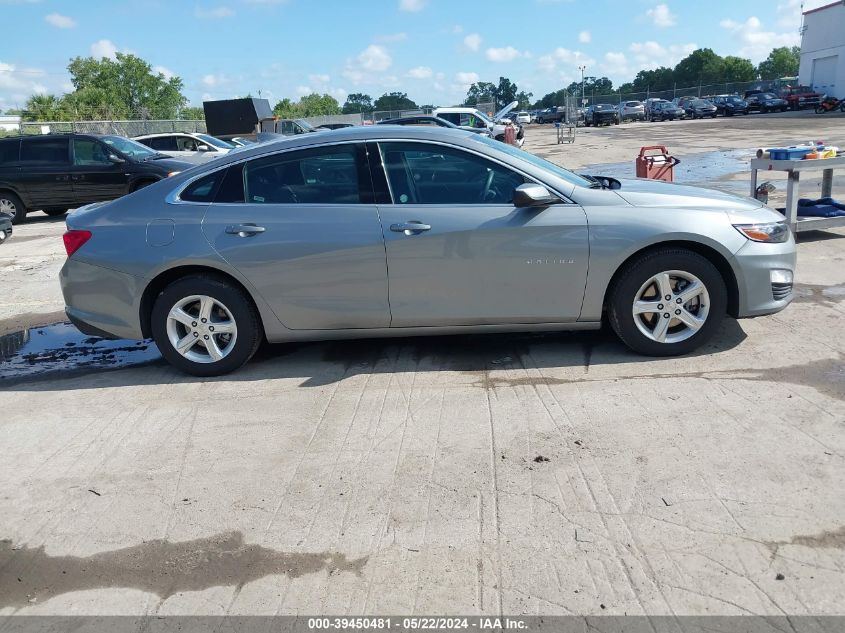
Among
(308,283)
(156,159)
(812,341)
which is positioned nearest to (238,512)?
(308,283)

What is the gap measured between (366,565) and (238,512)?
0.81m

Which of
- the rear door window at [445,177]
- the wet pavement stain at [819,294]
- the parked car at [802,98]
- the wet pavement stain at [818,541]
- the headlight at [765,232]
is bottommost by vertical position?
the wet pavement stain at [818,541]

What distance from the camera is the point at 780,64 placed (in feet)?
401

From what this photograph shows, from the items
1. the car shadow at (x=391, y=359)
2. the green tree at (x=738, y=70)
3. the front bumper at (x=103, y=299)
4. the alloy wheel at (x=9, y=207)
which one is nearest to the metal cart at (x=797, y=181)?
the car shadow at (x=391, y=359)

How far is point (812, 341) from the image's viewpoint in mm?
5105

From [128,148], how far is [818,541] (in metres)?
15.8

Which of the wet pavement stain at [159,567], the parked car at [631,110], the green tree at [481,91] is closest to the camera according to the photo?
the wet pavement stain at [159,567]

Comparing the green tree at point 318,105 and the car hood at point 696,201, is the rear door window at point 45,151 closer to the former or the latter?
the car hood at point 696,201

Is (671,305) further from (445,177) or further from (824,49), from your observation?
(824,49)

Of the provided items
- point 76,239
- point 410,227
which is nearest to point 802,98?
point 410,227

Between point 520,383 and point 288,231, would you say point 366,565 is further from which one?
point 288,231

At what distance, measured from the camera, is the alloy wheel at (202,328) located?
4992mm

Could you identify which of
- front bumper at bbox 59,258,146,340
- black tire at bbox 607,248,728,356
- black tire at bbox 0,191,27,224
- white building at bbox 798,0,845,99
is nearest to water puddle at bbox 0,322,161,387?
front bumper at bbox 59,258,146,340

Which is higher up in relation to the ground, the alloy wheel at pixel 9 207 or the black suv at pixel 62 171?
the black suv at pixel 62 171
